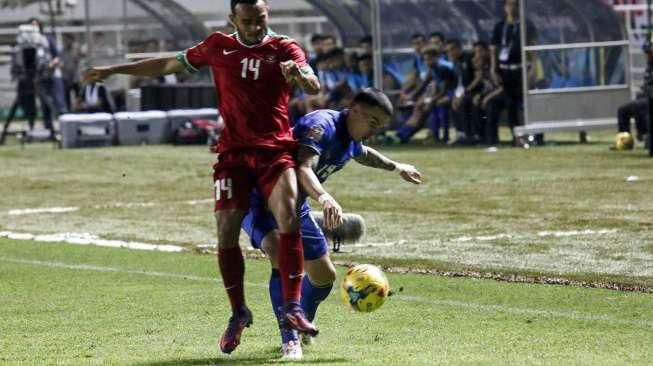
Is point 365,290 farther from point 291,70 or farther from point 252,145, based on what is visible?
point 291,70

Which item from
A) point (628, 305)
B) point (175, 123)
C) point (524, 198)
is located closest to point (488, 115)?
point (175, 123)

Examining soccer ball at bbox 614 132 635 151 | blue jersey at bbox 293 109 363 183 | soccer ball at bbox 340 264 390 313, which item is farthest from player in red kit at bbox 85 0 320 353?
soccer ball at bbox 614 132 635 151

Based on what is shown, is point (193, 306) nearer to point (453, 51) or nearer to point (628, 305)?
point (628, 305)

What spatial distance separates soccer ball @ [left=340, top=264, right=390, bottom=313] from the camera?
904 cm

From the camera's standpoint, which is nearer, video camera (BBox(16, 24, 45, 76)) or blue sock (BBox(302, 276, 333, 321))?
blue sock (BBox(302, 276, 333, 321))

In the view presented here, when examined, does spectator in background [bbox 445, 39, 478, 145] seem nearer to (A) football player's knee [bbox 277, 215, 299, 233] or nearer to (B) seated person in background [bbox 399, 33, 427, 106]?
(B) seated person in background [bbox 399, 33, 427, 106]

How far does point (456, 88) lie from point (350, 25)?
231 inches

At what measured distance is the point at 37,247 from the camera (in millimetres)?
15328

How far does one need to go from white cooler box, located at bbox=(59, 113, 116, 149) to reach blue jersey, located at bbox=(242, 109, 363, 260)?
21.9 metres

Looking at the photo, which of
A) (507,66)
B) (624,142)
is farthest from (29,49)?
(624,142)

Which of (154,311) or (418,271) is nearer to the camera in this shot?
(154,311)

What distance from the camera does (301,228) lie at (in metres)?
9.19

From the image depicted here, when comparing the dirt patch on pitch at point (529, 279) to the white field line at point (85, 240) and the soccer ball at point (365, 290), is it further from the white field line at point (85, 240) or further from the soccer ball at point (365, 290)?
the soccer ball at point (365, 290)

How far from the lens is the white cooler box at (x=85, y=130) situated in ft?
101
